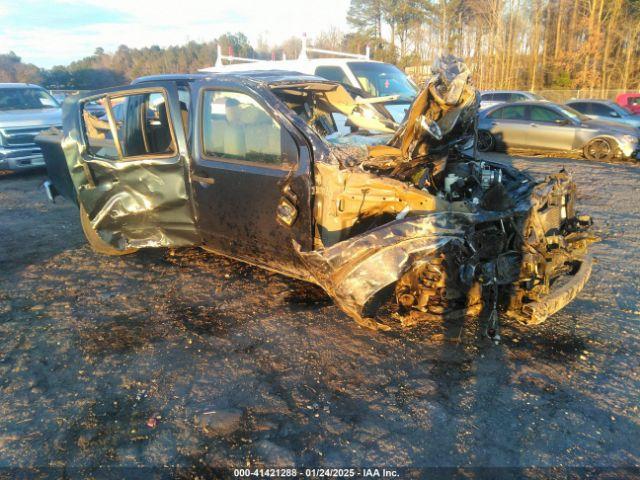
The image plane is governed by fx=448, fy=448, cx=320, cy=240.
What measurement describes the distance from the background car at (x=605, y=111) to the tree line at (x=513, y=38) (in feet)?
41.3

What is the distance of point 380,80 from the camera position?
846 cm

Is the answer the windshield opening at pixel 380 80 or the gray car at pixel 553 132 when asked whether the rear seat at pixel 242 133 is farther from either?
the gray car at pixel 553 132

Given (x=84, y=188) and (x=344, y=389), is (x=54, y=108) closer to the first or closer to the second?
(x=84, y=188)

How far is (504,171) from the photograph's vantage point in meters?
4.23

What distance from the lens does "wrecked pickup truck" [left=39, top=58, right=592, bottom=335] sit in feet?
9.91

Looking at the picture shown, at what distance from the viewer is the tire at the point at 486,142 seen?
1168cm

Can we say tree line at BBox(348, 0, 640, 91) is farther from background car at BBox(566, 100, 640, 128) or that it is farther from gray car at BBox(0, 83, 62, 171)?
gray car at BBox(0, 83, 62, 171)

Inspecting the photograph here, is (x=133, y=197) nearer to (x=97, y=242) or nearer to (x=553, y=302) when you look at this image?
(x=97, y=242)

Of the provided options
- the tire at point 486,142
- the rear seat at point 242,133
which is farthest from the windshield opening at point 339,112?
the tire at point 486,142

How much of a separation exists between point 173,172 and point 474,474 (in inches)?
129

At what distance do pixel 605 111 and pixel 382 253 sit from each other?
13.3 m

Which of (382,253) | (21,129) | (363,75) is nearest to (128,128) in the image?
(382,253)

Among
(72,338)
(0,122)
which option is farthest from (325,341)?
(0,122)

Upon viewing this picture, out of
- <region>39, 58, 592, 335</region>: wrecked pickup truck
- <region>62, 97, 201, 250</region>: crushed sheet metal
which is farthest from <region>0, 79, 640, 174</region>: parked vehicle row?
<region>62, 97, 201, 250</region>: crushed sheet metal
